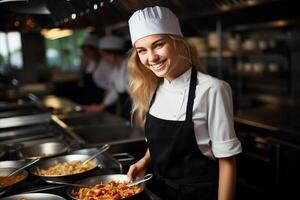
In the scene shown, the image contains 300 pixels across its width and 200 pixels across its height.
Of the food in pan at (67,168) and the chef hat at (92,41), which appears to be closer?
the food in pan at (67,168)

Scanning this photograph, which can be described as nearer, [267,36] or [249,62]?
[267,36]

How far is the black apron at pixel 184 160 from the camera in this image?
1.46 m

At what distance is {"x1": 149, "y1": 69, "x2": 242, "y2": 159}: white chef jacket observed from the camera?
4.42ft

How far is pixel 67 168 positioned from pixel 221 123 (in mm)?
781

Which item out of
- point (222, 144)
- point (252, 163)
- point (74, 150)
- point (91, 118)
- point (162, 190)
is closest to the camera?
point (222, 144)

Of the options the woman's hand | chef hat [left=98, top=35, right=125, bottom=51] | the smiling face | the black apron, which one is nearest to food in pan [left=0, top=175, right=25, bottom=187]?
the woman's hand

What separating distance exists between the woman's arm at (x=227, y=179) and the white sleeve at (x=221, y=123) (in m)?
0.04

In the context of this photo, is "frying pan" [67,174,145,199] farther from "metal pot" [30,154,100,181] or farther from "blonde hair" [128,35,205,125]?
"blonde hair" [128,35,205,125]

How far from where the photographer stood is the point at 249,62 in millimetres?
4141

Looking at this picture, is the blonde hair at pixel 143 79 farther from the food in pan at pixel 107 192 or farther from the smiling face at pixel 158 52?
the food in pan at pixel 107 192

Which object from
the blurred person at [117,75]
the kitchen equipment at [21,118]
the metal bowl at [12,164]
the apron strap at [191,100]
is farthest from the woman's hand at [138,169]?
the blurred person at [117,75]

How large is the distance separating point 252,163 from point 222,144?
1.67 m

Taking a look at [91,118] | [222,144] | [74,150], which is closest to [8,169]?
[74,150]

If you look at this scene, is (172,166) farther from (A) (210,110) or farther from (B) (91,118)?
(B) (91,118)
